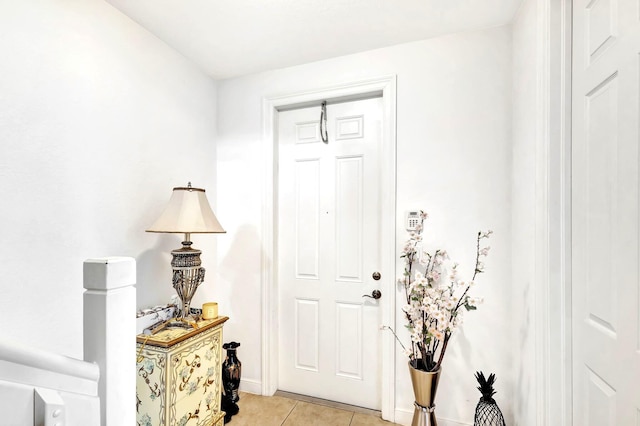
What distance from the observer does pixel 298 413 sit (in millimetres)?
2053

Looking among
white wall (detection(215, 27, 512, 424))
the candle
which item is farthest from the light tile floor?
the candle

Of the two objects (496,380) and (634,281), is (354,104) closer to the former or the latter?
(634,281)

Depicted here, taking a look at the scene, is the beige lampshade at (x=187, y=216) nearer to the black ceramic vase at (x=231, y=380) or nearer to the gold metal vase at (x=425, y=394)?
the black ceramic vase at (x=231, y=380)

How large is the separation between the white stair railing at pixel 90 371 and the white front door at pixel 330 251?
170 centimetres

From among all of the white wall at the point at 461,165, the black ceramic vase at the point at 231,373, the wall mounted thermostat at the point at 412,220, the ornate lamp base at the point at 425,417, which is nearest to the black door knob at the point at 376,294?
the white wall at the point at 461,165

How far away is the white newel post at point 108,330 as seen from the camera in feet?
1.67

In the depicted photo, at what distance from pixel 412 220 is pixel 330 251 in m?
0.64

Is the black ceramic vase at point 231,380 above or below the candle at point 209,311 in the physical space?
below

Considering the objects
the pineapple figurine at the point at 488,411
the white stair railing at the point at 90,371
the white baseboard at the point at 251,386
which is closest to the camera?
the white stair railing at the point at 90,371

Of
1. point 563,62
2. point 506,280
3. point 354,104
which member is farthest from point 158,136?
point 506,280

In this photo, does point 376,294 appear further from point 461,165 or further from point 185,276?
point 185,276

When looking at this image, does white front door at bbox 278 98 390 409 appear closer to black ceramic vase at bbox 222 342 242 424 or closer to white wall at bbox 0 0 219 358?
black ceramic vase at bbox 222 342 242 424

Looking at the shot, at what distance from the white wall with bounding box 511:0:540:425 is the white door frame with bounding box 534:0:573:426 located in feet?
0.29

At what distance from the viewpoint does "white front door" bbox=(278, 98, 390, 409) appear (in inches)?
83.4
